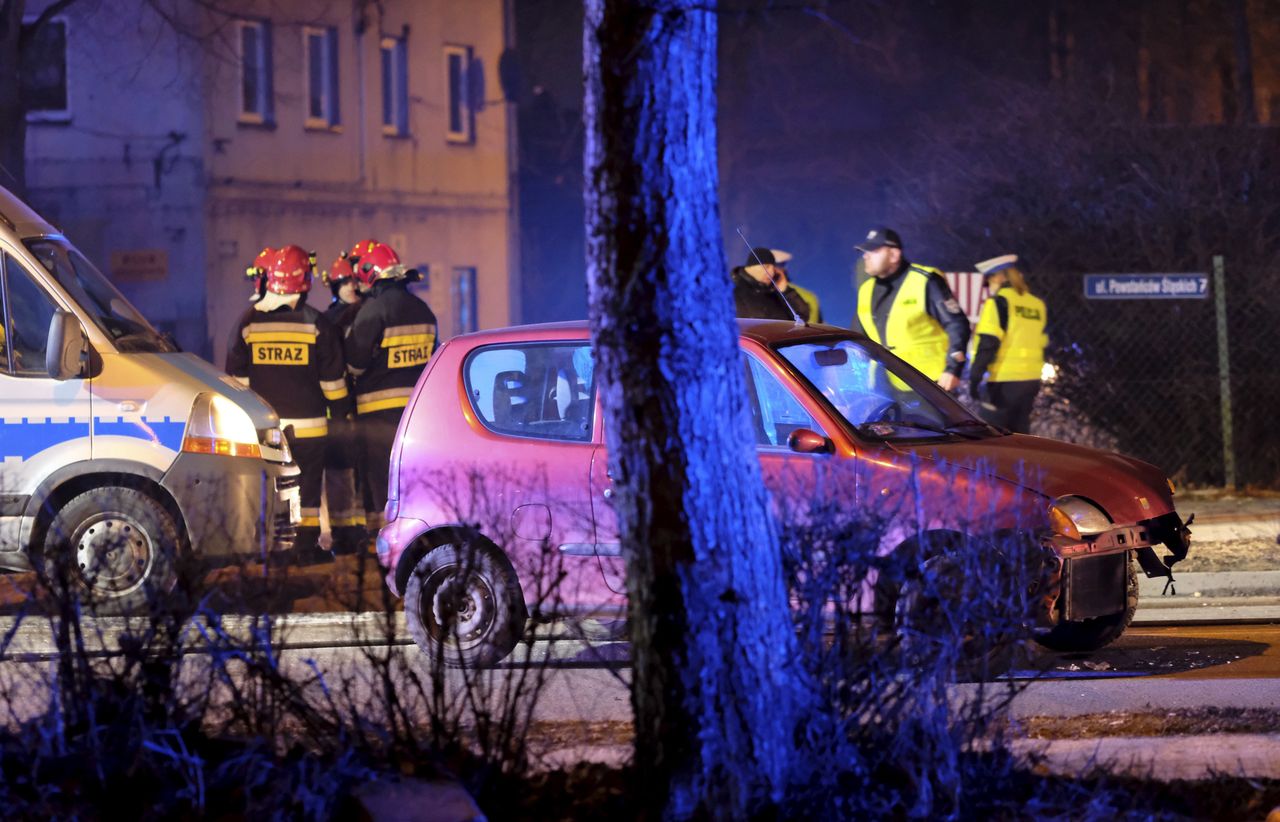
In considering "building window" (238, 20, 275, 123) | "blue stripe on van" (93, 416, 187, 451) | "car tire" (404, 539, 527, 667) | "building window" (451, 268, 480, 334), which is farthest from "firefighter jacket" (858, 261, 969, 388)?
"building window" (451, 268, 480, 334)

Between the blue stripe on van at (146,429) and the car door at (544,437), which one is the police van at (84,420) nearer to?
the blue stripe on van at (146,429)

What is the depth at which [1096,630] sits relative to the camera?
818 cm

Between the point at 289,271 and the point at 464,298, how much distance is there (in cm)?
1977

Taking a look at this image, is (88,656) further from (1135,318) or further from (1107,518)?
(1135,318)

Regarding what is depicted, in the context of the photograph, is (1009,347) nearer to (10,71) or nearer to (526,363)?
(526,363)

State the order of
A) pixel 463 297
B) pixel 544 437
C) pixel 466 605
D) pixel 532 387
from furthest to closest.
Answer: pixel 463 297, pixel 532 387, pixel 544 437, pixel 466 605

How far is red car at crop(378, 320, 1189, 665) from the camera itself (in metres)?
7.50

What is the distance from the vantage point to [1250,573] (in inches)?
406

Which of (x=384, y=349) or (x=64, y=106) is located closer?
(x=384, y=349)

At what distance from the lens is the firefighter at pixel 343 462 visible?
12.6 meters

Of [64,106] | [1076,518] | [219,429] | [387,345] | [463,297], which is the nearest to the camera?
[1076,518]

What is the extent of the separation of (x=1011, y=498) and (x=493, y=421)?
253cm

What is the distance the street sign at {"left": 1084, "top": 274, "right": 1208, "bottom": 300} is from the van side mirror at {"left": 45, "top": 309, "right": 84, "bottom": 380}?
26.1 feet

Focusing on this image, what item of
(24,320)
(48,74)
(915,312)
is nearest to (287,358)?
(24,320)
